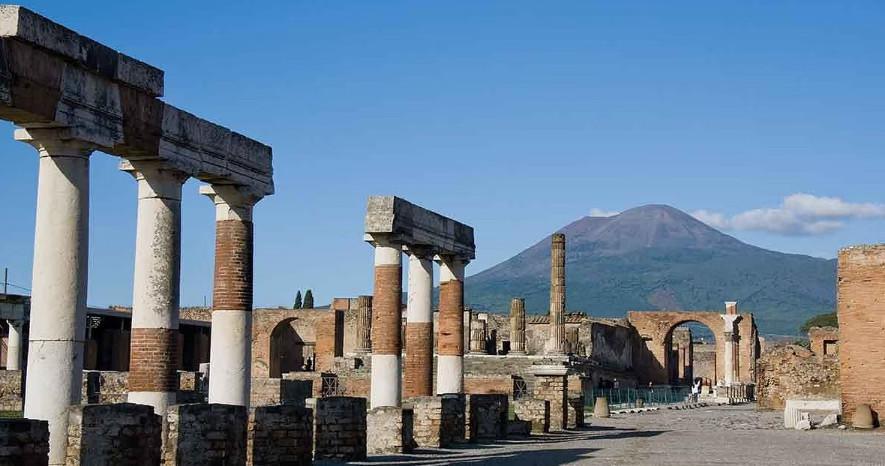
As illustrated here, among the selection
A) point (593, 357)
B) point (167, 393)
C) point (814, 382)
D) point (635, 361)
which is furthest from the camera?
point (635, 361)

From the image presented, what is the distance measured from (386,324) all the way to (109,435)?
1018 centimetres

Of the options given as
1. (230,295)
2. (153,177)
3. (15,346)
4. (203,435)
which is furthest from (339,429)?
(15,346)

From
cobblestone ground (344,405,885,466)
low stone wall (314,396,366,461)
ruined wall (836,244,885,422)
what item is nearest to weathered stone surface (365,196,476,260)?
cobblestone ground (344,405,885,466)

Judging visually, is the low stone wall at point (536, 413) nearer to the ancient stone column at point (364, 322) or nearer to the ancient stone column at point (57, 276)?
the ancient stone column at point (57, 276)

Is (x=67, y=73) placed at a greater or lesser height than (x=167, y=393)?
greater

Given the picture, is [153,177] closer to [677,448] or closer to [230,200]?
[230,200]

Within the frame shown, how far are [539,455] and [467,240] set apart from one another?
777 cm

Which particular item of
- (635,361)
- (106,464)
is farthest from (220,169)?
(635,361)

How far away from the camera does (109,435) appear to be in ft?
41.1

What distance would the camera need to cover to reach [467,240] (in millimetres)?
26141

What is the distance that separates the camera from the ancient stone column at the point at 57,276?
13.5m

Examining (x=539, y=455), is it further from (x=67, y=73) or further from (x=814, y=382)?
(x=814, y=382)

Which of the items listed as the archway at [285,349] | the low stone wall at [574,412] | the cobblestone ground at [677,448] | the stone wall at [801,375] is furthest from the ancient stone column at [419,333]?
the archway at [285,349]

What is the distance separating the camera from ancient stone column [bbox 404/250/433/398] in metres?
24.2
